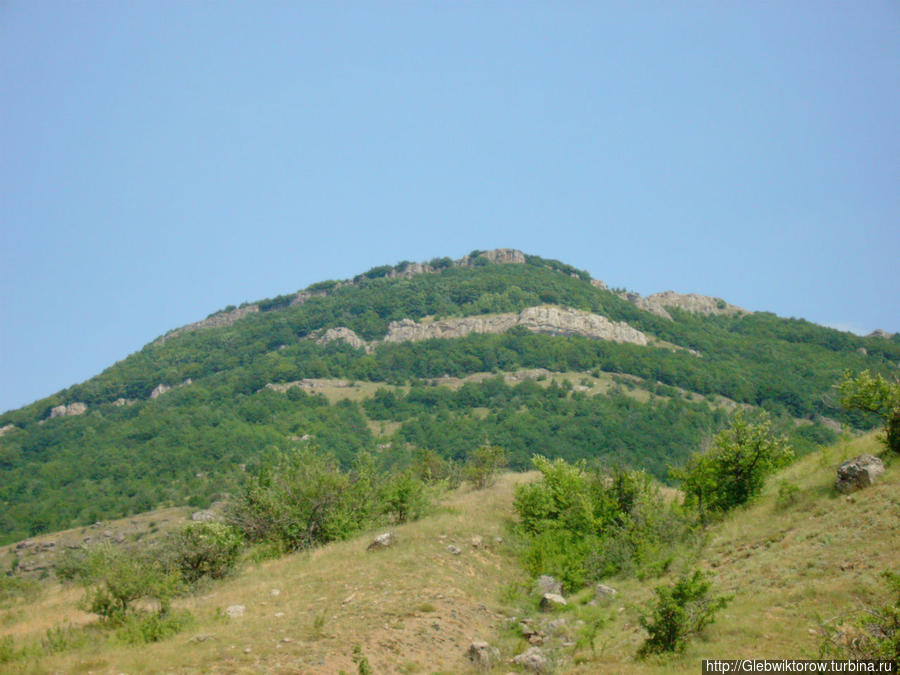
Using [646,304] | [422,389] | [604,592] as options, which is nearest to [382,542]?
[604,592]

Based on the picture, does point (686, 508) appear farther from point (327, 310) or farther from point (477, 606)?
point (327, 310)

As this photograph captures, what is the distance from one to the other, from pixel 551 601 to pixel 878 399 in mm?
12107

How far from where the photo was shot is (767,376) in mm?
113125

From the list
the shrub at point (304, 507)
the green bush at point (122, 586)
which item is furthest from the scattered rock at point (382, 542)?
the green bush at point (122, 586)

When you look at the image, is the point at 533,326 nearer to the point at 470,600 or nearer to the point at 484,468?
the point at 484,468

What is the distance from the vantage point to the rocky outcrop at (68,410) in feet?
420

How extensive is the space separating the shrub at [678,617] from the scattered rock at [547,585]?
7.59 m

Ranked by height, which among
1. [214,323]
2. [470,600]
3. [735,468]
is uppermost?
[214,323]

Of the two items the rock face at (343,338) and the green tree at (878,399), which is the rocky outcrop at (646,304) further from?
the green tree at (878,399)

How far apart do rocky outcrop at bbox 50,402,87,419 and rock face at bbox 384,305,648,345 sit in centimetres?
6569

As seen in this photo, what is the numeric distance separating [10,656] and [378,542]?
11.5 metres

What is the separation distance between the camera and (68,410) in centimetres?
12938

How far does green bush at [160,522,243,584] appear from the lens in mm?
22891

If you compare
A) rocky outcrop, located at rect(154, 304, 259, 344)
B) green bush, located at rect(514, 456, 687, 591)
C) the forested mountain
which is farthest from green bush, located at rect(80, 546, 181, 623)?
rocky outcrop, located at rect(154, 304, 259, 344)
